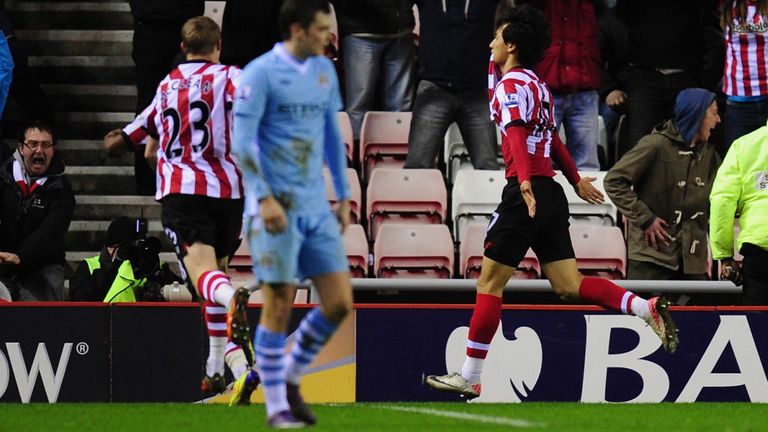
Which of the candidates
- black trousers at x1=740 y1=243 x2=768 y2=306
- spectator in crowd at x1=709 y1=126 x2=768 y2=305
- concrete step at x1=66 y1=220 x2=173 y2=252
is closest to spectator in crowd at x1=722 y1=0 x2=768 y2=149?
spectator in crowd at x1=709 y1=126 x2=768 y2=305

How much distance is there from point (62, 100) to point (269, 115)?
22.9 feet

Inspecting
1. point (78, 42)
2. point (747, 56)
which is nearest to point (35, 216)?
point (78, 42)

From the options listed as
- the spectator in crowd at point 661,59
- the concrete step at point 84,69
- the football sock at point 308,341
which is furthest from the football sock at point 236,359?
the concrete step at point 84,69

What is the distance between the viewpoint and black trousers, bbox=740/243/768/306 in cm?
920

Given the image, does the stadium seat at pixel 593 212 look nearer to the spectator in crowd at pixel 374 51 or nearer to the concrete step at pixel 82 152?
the spectator in crowd at pixel 374 51

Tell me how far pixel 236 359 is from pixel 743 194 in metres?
3.61

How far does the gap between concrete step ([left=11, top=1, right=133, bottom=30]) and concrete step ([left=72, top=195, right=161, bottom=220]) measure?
231cm

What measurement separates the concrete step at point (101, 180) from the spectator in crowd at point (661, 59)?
4042 mm

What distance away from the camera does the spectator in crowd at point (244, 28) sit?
11.4 metres

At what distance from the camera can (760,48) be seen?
11227 mm

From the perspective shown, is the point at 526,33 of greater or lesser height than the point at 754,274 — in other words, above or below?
above

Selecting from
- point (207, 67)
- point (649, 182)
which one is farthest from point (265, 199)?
point (649, 182)

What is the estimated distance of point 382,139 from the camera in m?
11.7

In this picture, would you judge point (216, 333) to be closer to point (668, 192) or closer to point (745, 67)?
point (668, 192)
